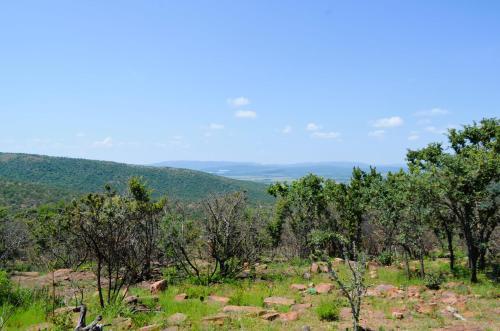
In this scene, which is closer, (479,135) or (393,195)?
(393,195)

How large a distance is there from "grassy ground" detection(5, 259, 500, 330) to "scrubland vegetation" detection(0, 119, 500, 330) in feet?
0.14

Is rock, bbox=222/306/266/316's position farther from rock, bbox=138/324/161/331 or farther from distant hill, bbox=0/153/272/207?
distant hill, bbox=0/153/272/207

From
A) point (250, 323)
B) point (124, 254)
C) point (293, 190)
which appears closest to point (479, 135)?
point (293, 190)

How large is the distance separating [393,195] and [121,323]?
51.5ft

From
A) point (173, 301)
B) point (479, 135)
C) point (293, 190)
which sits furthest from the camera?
point (293, 190)

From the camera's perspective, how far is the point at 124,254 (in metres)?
13.7

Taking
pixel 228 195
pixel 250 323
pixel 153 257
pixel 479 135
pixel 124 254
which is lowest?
pixel 153 257

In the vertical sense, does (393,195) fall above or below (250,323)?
above

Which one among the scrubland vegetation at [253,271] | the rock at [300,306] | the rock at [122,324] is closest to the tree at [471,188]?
the scrubland vegetation at [253,271]

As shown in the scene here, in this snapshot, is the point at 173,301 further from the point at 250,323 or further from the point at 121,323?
the point at 250,323

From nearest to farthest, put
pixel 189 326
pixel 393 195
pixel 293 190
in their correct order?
pixel 189 326
pixel 393 195
pixel 293 190

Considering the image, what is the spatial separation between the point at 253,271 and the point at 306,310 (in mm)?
8283

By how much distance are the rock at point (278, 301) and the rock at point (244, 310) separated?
3.67 ft

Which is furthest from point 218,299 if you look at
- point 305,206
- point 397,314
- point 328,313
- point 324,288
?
point 305,206
